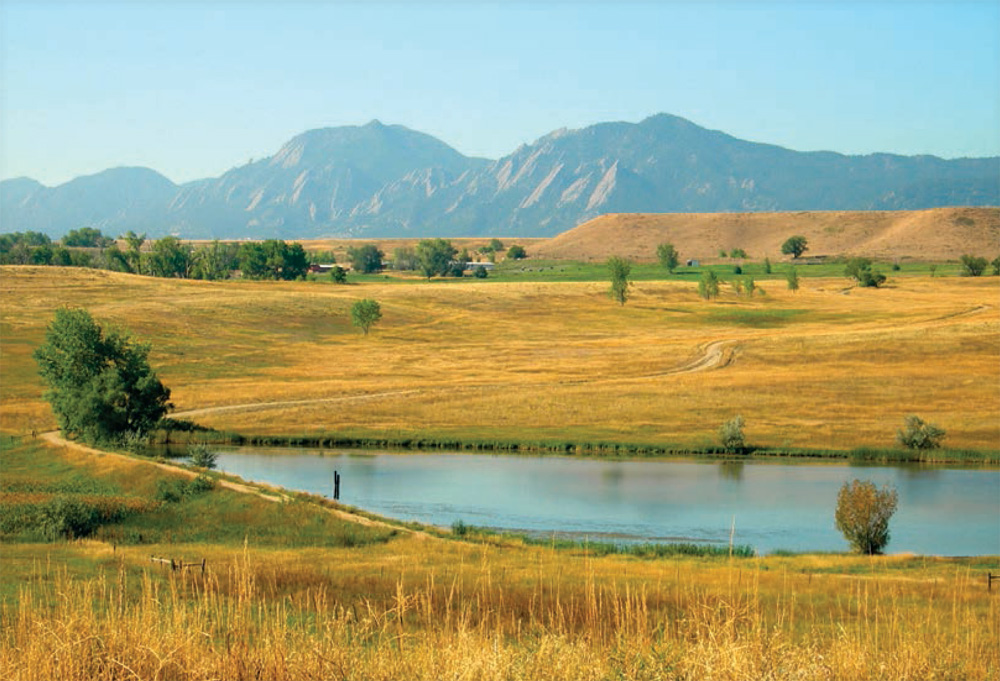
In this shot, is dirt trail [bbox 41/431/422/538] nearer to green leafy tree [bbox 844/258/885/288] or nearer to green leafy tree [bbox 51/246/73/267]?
green leafy tree [bbox 844/258/885/288]

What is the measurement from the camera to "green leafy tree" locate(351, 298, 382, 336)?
11175 centimetres

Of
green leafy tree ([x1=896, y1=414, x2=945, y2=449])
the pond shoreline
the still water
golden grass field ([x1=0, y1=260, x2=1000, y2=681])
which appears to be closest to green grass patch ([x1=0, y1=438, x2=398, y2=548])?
golden grass field ([x1=0, y1=260, x2=1000, y2=681])

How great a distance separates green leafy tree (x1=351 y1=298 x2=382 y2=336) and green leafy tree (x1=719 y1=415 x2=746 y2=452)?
58.5 m

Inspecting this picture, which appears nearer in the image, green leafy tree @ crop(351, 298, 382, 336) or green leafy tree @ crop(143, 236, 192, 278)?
green leafy tree @ crop(351, 298, 382, 336)

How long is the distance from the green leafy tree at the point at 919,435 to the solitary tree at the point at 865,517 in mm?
21295

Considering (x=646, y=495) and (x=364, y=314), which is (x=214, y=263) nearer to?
(x=364, y=314)

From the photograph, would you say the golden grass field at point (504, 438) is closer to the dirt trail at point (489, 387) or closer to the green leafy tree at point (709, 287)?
the dirt trail at point (489, 387)

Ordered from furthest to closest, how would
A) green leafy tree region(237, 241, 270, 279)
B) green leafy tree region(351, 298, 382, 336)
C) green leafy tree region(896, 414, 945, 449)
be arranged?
1. green leafy tree region(237, 241, 270, 279)
2. green leafy tree region(351, 298, 382, 336)
3. green leafy tree region(896, 414, 945, 449)

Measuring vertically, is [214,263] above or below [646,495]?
above

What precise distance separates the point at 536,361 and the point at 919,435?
3941 cm

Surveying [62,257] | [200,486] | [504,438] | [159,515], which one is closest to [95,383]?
[200,486]

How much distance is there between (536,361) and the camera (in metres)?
91.9

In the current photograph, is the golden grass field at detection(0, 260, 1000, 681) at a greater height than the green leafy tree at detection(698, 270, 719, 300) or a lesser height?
lesser

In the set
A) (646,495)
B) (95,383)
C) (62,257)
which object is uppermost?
(62,257)
